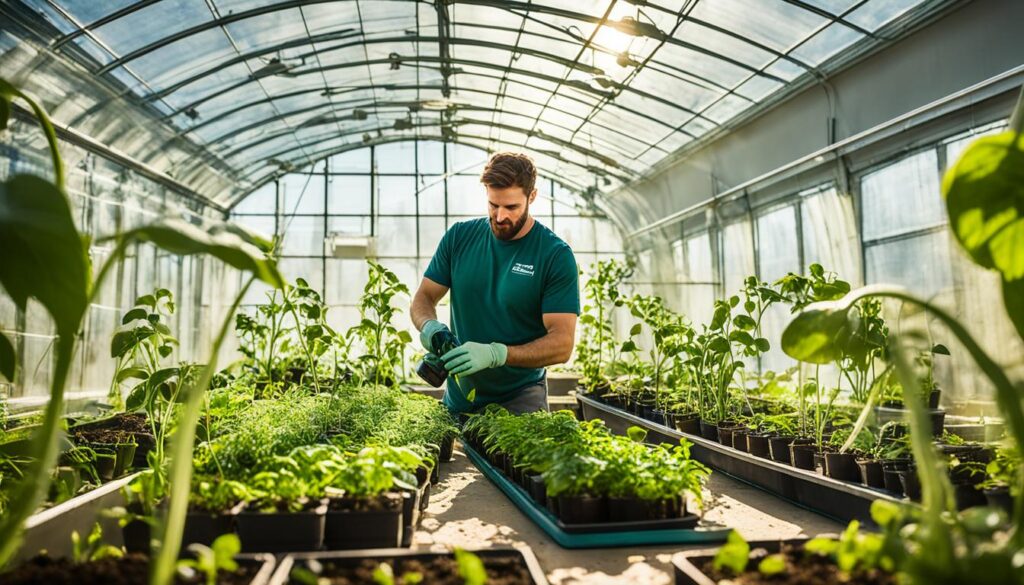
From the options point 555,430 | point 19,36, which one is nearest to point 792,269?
point 555,430

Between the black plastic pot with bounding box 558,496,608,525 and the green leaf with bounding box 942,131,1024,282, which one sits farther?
the black plastic pot with bounding box 558,496,608,525

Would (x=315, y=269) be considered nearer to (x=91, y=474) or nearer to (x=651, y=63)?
(x=651, y=63)

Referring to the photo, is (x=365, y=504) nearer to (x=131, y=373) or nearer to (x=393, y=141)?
(x=131, y=373)

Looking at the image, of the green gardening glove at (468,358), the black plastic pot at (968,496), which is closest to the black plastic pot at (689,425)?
the green gardening glove at (468,358)

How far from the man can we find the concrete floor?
86cm

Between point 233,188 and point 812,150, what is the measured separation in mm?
9918

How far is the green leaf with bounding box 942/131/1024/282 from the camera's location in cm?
94

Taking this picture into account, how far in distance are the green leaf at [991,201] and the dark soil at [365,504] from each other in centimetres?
105

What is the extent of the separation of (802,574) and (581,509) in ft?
1.54

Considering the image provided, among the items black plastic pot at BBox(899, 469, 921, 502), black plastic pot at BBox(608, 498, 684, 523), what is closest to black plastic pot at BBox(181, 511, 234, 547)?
black plastic pot at BBox(608, 498, 684, 523)

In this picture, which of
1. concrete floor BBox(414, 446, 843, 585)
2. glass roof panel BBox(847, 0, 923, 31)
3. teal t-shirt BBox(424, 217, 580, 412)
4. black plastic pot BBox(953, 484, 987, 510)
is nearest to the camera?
concrete floor BBox(414, 446, 843, 585)

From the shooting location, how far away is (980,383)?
460 cm

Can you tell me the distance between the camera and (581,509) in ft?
4.32

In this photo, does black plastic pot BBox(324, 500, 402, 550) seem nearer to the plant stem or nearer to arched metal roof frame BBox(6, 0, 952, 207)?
the plant stem
